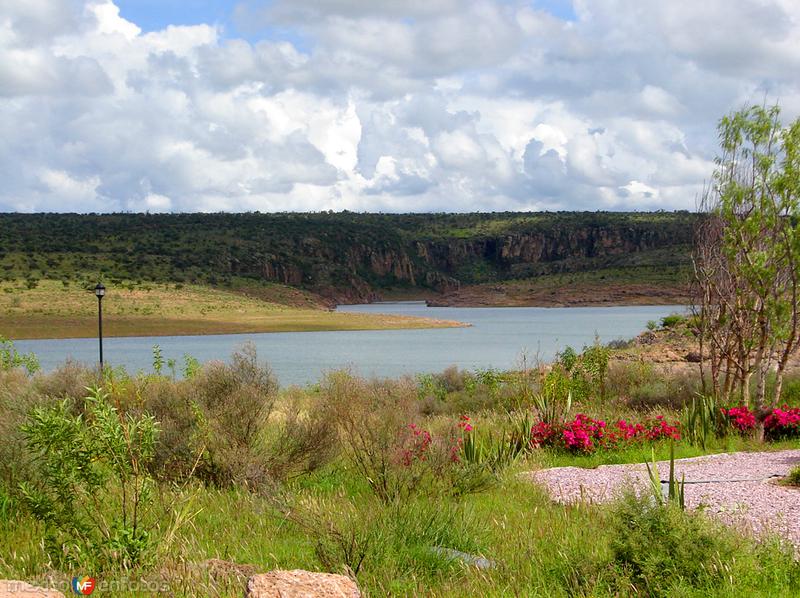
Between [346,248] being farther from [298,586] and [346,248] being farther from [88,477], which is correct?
[298,586]

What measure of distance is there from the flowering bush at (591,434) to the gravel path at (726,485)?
1.08 metres

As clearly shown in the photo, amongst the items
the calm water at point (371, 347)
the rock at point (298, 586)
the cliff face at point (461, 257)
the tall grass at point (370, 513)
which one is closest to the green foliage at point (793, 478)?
the tall grass at point (370, 513)

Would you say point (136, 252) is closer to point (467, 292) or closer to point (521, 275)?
point (467, 292)

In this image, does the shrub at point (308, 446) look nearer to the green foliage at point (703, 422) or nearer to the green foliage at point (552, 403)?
the green foliage at point (552, 403)

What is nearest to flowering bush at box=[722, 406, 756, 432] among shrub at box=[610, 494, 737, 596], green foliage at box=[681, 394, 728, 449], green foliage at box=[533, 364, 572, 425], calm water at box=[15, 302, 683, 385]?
green foliage at box=[681, 394, 728, 449]

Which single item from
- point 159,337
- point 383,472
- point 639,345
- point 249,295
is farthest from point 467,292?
point 383,472

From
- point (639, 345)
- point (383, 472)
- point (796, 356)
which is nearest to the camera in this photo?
point (383, 472)

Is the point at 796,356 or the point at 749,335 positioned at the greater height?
the point at 749,335

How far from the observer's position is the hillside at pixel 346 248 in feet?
266

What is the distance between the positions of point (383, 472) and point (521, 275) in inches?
4978

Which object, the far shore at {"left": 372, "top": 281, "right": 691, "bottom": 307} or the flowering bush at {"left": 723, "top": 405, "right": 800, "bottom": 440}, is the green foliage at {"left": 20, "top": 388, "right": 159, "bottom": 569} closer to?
the flowering bush at {"left": 723, "top": 405, "right": 800, "bottom": 440}

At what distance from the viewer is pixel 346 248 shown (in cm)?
12975

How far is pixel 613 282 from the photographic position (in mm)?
105562

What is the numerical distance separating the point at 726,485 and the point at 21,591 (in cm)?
799
